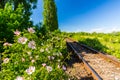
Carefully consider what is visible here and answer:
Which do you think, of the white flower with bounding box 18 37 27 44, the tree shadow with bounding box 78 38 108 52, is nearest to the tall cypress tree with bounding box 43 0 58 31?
the tree shadow with bounding box 78 38 108 52

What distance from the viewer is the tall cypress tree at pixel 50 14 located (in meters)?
55.5

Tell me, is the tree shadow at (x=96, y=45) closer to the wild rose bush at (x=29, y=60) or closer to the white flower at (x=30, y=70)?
the wild rose bush at (x=29, y=60)

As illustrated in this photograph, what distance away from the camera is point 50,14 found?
5756 cm

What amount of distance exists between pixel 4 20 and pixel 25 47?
4027 mm

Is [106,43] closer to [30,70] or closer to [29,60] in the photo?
[29,60]

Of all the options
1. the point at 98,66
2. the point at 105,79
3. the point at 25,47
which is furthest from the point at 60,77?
the point at 98,66

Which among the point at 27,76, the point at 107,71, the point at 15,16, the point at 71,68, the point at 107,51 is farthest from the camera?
the point at 107,51

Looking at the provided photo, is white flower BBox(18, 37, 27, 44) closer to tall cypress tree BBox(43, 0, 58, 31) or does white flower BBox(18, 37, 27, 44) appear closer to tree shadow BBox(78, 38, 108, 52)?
→ tree shadow BBox(78, 38, 108, 52)

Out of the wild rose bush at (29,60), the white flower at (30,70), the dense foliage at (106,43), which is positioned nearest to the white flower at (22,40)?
the wild rose bush at (29,60)


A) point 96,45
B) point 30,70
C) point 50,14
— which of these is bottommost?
point 96,45

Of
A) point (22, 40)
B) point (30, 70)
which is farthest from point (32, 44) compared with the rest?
point (30, 70)

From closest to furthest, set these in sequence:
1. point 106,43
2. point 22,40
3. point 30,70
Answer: point 30,70 < point 22,40 < point 106,43

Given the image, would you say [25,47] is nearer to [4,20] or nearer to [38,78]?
[38,78]

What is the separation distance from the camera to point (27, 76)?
746 centimetres
